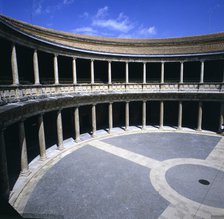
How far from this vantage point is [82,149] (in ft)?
61.2

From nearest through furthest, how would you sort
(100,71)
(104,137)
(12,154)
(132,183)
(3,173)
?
(3,173)
(132,183)
(12,154)
(104,137)
(100,71)

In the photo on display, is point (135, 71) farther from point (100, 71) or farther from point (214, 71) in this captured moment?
point (214, 71)

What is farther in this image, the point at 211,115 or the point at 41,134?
the point at 211,115

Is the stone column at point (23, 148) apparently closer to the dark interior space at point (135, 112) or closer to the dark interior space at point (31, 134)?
the dark interior space at point (31, 134)

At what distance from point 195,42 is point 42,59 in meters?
20.3

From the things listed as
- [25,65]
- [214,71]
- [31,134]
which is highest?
[25,65]

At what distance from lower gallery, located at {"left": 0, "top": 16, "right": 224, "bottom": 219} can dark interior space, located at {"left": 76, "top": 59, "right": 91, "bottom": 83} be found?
0.55 ft

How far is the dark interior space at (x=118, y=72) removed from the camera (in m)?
27.5

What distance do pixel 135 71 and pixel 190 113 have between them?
10882 mm

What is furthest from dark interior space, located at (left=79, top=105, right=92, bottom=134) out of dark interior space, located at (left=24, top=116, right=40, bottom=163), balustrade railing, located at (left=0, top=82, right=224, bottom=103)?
dark interior space, located at (left=24, top=116, right=40, bottom=163)

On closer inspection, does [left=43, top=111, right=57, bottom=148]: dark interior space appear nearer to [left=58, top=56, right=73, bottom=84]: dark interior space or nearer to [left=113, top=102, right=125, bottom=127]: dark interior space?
[left=58, top=56, right=73, bottom=84]: dark interior space

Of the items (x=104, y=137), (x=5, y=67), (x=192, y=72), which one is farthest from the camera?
(x=192, y=72)

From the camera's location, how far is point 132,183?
12.3 metres

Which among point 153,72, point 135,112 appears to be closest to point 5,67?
point 135,112
